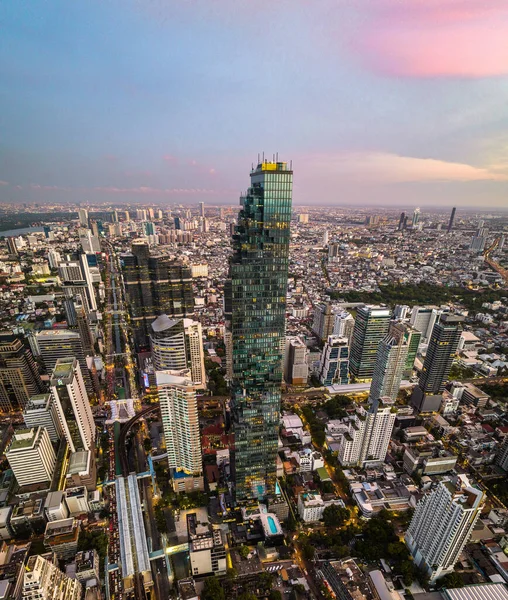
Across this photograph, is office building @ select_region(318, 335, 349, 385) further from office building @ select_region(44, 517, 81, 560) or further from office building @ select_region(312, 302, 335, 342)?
office building @ select_region(44, 517, 81, 560)

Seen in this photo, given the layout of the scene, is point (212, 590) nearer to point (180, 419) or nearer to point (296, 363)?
point (180, 419)

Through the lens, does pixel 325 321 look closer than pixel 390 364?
No

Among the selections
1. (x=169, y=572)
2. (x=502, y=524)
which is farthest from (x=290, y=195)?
(x=502, y=524)

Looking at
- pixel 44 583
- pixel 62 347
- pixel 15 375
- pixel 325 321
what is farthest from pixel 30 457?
pixel 325 321

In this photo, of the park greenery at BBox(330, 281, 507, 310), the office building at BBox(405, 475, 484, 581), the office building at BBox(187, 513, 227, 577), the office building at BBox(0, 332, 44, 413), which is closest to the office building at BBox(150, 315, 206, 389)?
the office building at BBox(0, 332, 44, 413)

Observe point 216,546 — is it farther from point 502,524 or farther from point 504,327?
point 504,327
